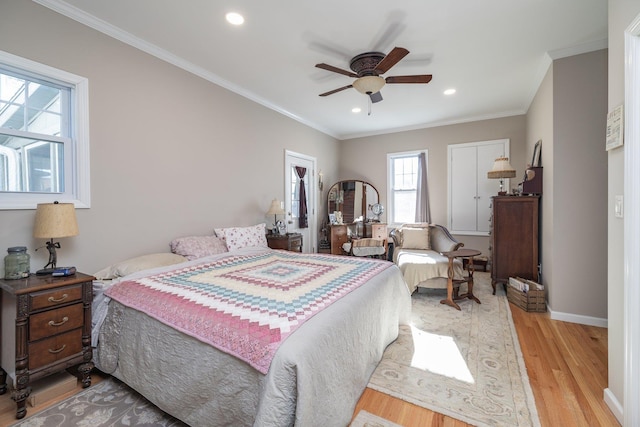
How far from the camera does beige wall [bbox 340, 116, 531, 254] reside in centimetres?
470

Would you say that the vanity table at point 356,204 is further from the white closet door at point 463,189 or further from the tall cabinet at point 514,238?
the tall cabinet at point 514,238

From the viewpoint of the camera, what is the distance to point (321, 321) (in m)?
1.37

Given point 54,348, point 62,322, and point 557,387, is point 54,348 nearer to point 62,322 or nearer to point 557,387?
point 62,322

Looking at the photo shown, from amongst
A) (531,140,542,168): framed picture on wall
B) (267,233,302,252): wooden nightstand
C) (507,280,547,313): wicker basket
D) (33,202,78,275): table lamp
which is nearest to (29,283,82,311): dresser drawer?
(33,202,78,275): table lamp

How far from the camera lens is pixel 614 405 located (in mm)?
1592

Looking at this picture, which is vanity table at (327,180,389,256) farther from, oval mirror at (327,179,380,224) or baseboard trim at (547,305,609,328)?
baseboard trim at (547,305,609,328)

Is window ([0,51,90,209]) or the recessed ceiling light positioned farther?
the recessed ceiling light

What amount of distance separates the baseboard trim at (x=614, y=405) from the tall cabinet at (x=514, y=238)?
2054 mm

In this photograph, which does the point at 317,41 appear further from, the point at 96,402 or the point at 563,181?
the point at 96,402

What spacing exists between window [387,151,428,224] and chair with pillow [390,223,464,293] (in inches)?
43.6

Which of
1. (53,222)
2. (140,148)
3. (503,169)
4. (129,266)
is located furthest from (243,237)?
(503,169)

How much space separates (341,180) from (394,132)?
60.2 inches

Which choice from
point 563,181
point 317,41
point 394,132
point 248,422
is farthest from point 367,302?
point 394,132

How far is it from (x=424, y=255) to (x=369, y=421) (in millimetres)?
2676
